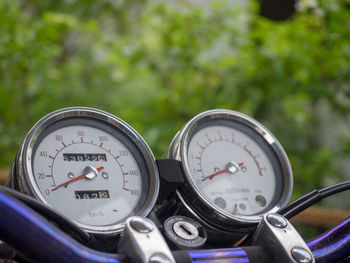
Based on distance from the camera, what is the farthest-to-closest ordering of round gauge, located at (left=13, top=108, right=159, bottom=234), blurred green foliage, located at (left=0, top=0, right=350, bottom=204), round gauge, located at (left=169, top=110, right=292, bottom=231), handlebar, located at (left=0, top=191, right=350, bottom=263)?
blurred green foliage, located at (left=0, top=0, right=350, bottom=204), round gauge, located at (left=169, top=110, right=292, bottom=231), round gauge, located at (left=13, top=108, right=159, bottom=234), handlebar, located at (left=0, top=191, right=350, bottom=263)

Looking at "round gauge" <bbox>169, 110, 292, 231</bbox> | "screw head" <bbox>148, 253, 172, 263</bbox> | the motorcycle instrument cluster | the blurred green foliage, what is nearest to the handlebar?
"screw head" <bbox>148, 253, 172, 263</bbox>

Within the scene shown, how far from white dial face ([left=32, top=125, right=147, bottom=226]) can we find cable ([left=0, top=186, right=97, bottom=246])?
63 mm

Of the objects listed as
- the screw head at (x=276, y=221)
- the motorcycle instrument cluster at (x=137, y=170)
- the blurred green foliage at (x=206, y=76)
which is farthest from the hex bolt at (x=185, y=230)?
the blurred green foliage at (x=206, y=76)

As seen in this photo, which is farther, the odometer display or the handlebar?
the odometer display

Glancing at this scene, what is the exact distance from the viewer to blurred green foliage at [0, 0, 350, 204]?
277 centimetres

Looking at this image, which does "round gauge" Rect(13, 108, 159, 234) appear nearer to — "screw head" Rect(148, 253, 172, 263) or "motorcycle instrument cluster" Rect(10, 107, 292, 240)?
"motorcycle instrument cluster" Rect(10, 107, 292, 240)

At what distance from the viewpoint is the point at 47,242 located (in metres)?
0.49

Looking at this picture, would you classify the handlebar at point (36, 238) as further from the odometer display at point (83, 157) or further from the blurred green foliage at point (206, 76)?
the blurred green foliage at point (206, 76)

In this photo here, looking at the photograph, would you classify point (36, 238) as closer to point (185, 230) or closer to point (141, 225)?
point (141, 225)

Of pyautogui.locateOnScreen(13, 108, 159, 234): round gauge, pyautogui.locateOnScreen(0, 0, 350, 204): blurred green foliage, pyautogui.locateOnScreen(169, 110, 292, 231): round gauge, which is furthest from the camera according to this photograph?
pyautogui.locateOnScreen(0, 0, 350, 204): blurred green foliage

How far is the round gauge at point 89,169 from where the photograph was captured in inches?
27.9

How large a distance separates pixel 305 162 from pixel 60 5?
2.28 m

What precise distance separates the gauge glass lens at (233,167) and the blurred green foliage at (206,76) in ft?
5.41

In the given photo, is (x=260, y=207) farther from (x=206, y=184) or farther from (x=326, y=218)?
(x=326, y=218)
